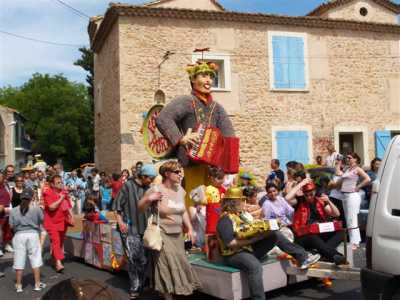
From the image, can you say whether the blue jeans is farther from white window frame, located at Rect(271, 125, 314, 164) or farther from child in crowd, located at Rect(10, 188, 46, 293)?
white window frame, located at Rect(271, 125, 314, 164)

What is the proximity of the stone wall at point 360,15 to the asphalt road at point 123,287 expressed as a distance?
→ 1329cm

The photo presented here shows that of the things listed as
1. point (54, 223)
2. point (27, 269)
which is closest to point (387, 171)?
point (54, 223)

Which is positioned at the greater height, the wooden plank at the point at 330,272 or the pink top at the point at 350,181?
the pink top at the point at 350,181

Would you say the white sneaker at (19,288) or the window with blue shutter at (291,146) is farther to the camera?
the window with blue shutter at (291,146)

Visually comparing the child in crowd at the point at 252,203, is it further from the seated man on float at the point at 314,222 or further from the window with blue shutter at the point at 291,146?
the window with blue shutter at the point at 291,146

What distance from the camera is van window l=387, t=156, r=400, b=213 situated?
3645mm

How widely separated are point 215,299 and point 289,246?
1142 mm

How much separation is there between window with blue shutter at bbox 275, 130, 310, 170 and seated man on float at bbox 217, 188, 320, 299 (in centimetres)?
1154

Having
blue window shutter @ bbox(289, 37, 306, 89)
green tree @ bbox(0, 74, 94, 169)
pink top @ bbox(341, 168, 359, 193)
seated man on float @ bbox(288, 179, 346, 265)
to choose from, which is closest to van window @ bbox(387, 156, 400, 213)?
seated man on float @ bbox(288, 179, 346, 265)

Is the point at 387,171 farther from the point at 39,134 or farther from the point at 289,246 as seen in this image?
the point at 39,134

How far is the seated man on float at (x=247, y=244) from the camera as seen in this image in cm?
513

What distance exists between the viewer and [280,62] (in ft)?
57.0

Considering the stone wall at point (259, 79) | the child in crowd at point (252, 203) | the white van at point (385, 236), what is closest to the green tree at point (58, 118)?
the stone wall at point (259, 79)

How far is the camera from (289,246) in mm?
5586
